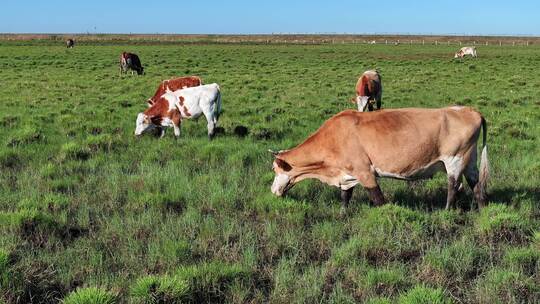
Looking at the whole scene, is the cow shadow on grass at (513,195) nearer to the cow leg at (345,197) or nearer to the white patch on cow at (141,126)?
the cow leg at (345,197)

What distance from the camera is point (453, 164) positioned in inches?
267

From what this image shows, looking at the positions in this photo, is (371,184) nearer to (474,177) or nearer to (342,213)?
(342,213)

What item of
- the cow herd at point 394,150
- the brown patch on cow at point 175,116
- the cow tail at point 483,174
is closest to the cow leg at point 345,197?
the cow herd at point 394,150

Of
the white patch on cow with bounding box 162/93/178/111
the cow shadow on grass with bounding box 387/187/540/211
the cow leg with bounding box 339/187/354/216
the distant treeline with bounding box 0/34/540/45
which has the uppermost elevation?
the distant treeline with bounding box 0/34/540/45

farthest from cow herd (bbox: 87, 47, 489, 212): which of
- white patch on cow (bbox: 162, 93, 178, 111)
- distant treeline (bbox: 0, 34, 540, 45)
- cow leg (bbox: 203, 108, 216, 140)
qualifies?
distant treeline (bbox: 0, 34, 540, 45)

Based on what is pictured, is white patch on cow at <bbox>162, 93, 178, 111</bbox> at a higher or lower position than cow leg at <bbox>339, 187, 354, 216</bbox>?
higher

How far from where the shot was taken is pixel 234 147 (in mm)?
10617

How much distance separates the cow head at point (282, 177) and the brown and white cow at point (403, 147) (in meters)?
0.57

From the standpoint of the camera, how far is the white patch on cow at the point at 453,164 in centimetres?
675

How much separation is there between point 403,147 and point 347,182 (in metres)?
0.88

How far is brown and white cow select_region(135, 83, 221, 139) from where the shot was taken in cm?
1221

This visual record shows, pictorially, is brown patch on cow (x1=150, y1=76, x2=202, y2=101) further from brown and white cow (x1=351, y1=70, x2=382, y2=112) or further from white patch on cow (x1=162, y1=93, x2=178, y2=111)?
brown and white cow (x1=351, y1=70, x2=382, y2=112)

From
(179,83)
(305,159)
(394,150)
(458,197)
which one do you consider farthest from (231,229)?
(179,83)

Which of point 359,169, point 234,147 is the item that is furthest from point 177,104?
point 359,169
